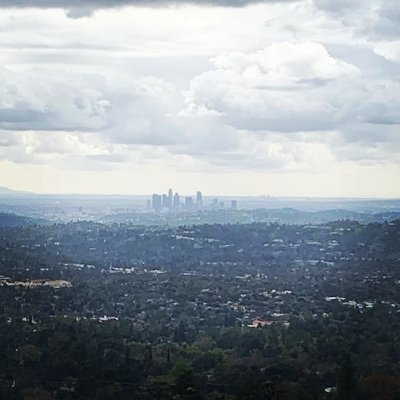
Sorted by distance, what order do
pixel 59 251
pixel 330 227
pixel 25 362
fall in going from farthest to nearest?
pixel 330 227
pixel 59 251
pixel 25 362

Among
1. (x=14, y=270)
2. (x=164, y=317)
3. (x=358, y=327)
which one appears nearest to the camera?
(x=358, y=327)

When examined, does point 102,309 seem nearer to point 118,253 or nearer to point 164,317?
point 164,317

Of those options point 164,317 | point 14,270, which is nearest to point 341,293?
point 164,317

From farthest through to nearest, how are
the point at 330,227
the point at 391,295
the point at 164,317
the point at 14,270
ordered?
the point at 330,227
the point at 14,270
the point at 391,295
the point at 164,317

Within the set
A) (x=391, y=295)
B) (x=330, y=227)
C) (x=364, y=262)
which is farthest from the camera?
(x=330, y=227)

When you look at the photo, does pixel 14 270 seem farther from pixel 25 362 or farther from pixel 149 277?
pixel 25 362

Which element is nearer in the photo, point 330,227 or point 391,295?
point 391,295

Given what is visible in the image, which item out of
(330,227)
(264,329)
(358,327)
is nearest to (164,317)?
(264,329)

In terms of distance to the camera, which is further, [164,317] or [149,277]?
[149,277]
